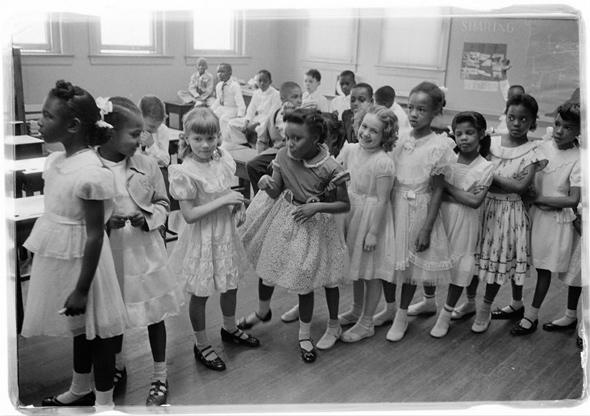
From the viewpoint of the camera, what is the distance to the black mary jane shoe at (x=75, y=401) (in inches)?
59.4

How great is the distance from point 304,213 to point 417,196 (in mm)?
432

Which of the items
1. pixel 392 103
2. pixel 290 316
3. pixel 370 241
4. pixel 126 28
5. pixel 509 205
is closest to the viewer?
pixel 126 28

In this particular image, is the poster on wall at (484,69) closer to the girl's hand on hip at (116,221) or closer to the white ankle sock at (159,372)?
the girl's hand on hip at (116,221)

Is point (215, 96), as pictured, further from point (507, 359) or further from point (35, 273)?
point (507, 359)

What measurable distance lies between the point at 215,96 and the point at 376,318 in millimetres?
1084

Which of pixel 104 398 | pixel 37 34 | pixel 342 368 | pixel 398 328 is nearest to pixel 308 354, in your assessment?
pixel 342 368

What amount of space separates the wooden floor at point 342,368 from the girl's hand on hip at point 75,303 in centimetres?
19

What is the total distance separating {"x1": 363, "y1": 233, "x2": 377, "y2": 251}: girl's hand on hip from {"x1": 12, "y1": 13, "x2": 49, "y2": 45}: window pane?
1.17 m

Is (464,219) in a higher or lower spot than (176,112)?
lower

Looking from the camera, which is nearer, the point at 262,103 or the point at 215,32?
the point at 215,32

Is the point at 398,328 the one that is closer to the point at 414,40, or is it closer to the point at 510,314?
the point at 510,314

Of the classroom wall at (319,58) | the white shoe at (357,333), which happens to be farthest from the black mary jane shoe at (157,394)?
the classroom wall at (319,58)

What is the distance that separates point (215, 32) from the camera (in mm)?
1531

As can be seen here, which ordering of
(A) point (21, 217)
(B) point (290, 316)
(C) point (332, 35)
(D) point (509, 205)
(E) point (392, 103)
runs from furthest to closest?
(B) point (290, 316), (D) point (509, 205), (E) point (392, 103), (C) point (332, 35), (A) point (21, 217)
